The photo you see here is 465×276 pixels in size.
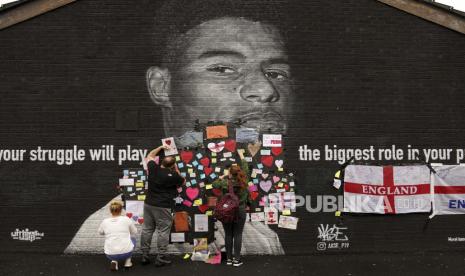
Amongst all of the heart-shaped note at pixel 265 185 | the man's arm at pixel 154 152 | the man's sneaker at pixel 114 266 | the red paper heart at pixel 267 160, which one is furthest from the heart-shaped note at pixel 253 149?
the man's sneaker at pixel 114 266

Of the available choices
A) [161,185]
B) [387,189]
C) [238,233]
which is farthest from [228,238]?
[387,189]

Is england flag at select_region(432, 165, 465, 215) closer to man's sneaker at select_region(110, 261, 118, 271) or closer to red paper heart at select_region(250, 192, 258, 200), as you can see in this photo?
red paper heart at select_region(250, 192, 258, 200)

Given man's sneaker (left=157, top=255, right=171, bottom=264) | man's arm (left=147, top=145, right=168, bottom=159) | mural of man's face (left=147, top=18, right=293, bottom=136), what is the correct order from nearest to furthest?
1. man's sneaker (left=157, top=255, right=171, bottom=264)
2. man's arm (left=147, top=145, right=168, bottom=159)
3. mural of man's face (left=147, top=18, right=293, bottom=136)

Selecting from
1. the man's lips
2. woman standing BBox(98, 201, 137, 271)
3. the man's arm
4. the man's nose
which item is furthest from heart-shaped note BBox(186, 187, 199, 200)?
the man's nose

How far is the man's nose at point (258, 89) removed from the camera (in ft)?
26.7

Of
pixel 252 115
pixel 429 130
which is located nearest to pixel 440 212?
pixel 429 130

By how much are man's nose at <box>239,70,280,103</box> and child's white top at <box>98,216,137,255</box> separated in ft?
9.82

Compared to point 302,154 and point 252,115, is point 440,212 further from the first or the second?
point 252,115

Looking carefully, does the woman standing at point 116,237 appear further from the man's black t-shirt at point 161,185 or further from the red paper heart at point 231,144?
the red paper heart at point 231,144

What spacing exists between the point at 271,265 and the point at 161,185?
2176 millimetres

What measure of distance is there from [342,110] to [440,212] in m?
2.52

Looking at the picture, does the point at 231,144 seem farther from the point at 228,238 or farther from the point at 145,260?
the point at 145,260

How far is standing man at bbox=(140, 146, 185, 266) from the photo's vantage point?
734 centimetres

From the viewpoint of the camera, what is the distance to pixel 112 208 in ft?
22.9
